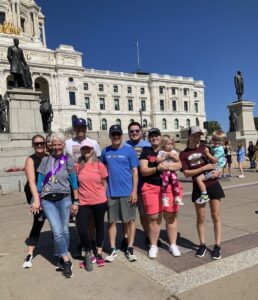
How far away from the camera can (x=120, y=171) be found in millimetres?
4270

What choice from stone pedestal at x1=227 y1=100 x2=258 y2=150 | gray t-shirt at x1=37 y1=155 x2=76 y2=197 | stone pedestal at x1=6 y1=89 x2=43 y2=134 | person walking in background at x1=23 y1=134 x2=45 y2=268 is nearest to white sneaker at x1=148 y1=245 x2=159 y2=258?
gray t-shirt at x1=37 y1=155 x2=76 y2=197

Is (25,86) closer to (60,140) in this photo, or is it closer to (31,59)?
(60,140)

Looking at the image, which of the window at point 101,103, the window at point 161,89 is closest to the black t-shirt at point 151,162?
the window at point 101,103

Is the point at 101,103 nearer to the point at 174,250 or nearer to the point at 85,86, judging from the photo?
the point at 85,86

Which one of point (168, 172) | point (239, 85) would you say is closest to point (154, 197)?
point (168, 172)

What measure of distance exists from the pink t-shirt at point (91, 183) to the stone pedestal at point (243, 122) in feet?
76.1

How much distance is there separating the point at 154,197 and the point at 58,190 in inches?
53.3

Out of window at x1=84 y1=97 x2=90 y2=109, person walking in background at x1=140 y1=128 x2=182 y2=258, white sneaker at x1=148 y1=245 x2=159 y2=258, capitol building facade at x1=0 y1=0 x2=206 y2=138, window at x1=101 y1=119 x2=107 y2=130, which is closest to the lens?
white sneaker at x1=148 y1=245 x2=159 y2=258

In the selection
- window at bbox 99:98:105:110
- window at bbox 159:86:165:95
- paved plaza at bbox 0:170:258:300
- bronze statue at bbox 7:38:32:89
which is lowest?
paved plaza at bbox 0:170:258:300

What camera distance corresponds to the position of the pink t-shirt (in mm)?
4141

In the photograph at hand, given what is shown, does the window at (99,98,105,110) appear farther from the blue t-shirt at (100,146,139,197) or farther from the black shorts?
the black shorts

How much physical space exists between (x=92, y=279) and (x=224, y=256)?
70.9 inches

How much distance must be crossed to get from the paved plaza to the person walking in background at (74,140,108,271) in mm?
374

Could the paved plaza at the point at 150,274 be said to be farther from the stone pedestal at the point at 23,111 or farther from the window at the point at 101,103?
the window at the point at 101,103
